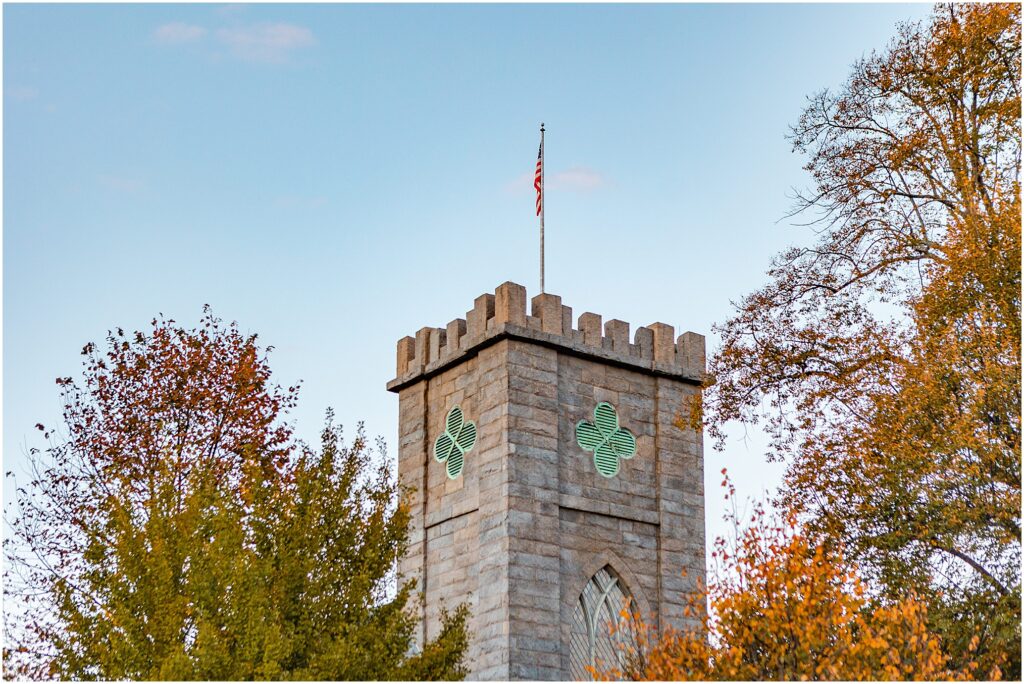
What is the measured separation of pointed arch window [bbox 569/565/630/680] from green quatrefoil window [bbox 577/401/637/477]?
1711 millimetres

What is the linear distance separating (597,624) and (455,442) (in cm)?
381

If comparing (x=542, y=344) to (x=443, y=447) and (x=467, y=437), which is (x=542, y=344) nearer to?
(x=467, y=437)

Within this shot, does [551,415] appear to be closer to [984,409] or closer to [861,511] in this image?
[861,511]

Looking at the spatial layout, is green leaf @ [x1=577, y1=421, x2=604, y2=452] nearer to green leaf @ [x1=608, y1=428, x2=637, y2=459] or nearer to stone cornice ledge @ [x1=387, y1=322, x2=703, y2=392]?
green leaf @ [x1=608, y1=428, x2=637, y2=459]

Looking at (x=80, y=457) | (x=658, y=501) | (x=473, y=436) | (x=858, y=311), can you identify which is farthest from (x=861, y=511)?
(x=80, y=457)

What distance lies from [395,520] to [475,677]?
4.90 meters

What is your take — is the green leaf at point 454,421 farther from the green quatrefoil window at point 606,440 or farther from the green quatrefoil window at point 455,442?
the green quatrefoil window at point 606,440

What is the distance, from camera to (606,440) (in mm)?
24094

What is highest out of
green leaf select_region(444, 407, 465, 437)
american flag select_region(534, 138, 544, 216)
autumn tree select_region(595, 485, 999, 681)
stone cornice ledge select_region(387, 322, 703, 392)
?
american flag select_region(534, 138, 544, 216)

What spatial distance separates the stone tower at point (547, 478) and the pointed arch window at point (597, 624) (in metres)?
0.02

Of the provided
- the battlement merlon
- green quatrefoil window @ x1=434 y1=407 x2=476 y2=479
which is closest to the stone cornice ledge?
the battlement merlon

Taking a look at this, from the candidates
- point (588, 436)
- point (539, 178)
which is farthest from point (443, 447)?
point (539, 178)

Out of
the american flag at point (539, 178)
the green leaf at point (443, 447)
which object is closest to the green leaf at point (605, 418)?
the green leaf at point (443, 447)

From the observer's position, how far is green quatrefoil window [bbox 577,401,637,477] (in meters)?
23.8
